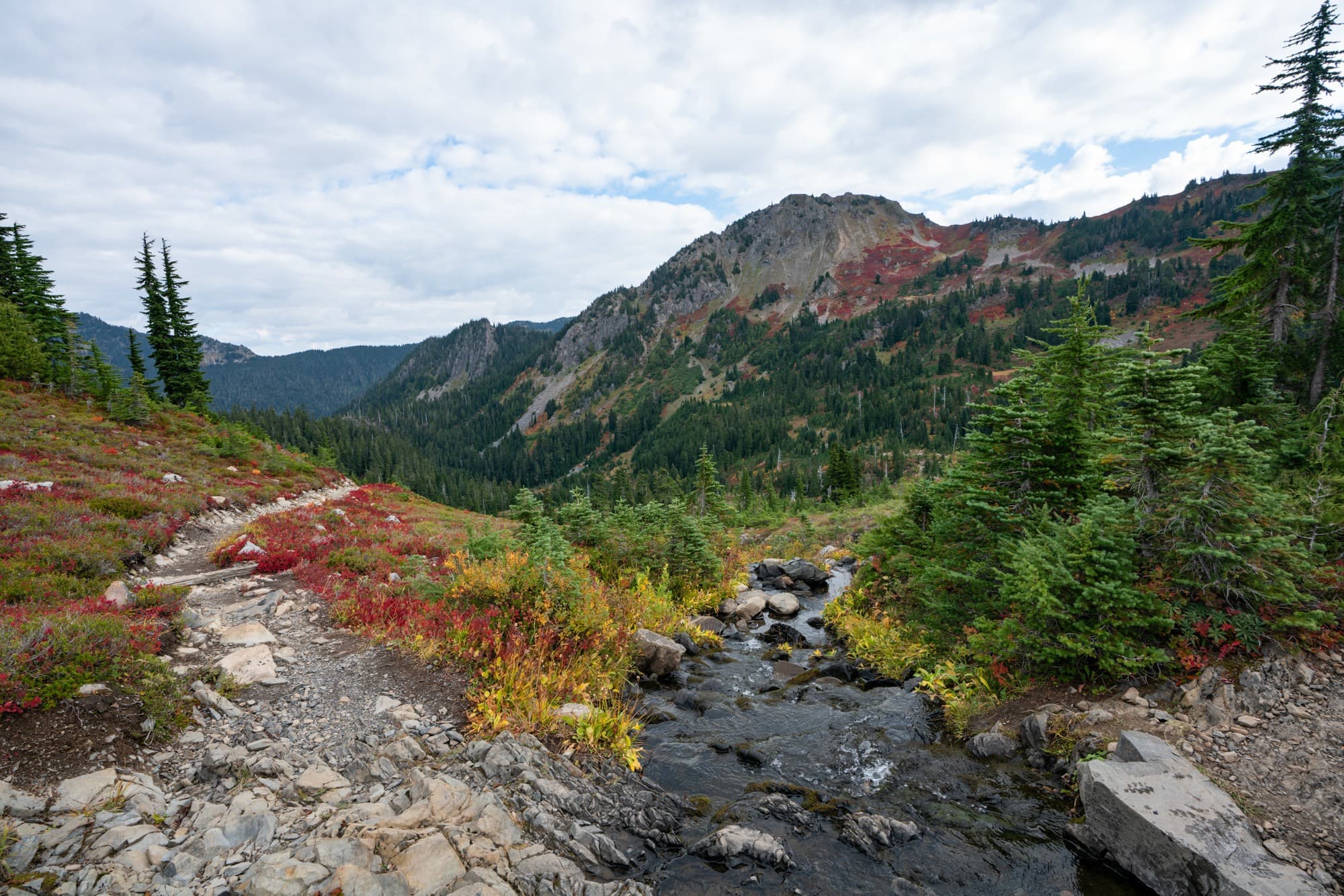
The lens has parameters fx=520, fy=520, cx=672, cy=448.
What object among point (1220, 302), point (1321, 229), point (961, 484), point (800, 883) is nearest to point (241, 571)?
point (800, 883)

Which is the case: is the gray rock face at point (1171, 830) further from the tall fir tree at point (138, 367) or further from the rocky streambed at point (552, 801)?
the tall fir tree at point (138, 367)

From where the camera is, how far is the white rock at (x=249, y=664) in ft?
27.8

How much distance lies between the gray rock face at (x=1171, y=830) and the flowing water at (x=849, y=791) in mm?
457

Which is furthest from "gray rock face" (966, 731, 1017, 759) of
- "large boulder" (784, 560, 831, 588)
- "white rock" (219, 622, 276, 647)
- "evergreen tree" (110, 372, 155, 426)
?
"evergreen tree" (110, 372, 155, 426)

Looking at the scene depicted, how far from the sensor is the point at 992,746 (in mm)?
9477

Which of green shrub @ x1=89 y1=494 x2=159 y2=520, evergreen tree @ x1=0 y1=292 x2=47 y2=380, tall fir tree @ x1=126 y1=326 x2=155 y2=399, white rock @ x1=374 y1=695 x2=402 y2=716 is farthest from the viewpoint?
tall fir tree @ x1=126 y1=326 x2=155 y2=399

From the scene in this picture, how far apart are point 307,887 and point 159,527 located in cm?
1541

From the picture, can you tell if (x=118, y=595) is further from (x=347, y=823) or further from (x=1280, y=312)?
(x=1280, y=312)

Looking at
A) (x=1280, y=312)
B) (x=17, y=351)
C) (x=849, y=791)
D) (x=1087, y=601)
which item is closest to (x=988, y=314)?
(x=1280, y=312)

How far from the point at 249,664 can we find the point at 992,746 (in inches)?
516

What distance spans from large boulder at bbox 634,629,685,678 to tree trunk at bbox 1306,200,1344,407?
25243 millimetres

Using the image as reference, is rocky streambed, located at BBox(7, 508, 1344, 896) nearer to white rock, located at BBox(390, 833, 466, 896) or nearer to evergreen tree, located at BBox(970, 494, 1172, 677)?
white rock, located at BBox(390, 833, 466, 896)

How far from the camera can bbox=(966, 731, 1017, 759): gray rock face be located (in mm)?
9375

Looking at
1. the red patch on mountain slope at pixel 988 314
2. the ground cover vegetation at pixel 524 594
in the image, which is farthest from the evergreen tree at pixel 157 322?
the red patch on mountain slope at pixel 988 314
